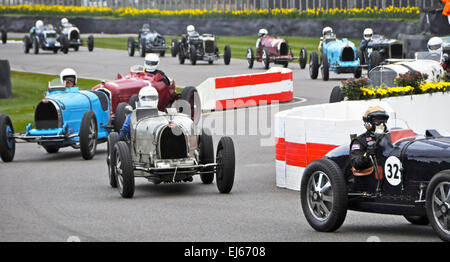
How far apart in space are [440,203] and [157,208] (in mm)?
4318

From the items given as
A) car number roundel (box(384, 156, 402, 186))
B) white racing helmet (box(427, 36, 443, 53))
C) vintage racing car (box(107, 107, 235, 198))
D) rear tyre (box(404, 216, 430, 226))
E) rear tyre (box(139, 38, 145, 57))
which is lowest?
rear tyre (box(404, 216, 430, 226))

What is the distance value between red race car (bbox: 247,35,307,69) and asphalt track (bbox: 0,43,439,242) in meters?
16.8

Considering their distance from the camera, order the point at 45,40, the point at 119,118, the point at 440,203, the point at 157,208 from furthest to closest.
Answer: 1. the point at 45,40
2. the point at 119,118
3. the point at 157,208
4. the point at 440,203

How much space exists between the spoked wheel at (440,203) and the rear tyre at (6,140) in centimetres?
982

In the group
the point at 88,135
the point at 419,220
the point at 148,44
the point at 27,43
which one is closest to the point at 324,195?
the point at 419,220

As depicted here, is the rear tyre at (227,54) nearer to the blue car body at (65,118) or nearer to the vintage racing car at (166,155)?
the blue car body at (65,118)

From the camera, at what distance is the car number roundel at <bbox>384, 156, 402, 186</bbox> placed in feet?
33.8

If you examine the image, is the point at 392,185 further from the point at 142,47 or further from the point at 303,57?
the point at 142,47

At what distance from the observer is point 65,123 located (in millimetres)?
18547

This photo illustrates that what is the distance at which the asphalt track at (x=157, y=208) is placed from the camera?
10.8 m

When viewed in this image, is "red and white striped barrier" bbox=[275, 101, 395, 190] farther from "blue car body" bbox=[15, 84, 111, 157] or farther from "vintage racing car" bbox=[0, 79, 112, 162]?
"blue car body" bbox=[15, 84, 111, 157]

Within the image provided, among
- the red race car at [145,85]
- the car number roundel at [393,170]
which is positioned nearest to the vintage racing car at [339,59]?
the red race car at [145,85]

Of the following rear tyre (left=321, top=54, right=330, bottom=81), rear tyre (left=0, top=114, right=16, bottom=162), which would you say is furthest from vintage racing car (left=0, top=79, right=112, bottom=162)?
rear tyre (left=321, top=54, right=330, bottom=81)

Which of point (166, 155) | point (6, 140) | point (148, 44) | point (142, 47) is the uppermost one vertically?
point (148, 44)
